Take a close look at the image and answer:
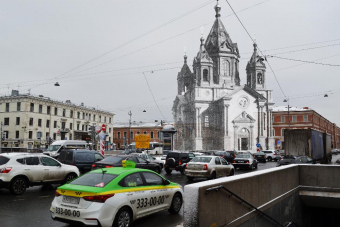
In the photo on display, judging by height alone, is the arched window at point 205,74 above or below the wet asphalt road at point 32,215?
above

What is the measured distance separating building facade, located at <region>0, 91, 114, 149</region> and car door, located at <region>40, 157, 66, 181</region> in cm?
4402

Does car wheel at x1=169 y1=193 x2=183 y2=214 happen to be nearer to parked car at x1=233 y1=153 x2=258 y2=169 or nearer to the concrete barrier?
the concrete barrier

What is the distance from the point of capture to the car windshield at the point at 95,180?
7.17 meters

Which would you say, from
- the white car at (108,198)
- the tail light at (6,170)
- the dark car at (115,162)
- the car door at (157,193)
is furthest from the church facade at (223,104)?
the white car at (108,198)

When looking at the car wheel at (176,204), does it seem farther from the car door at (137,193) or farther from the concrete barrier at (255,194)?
the concrete barrier at (255,194)

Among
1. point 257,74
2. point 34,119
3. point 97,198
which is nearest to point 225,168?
point 97,198

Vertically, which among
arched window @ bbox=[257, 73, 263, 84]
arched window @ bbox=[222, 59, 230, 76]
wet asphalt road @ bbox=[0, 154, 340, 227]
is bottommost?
wet asphalt road @ bbox=[0, 154, 340, 227]

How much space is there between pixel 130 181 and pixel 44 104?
63602 mm

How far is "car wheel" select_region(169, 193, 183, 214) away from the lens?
29.5ft

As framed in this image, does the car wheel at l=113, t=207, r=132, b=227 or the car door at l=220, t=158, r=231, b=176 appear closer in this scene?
the car wheel at l=113, t=207, r=132, b=227

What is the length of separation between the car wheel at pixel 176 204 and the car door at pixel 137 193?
124cm

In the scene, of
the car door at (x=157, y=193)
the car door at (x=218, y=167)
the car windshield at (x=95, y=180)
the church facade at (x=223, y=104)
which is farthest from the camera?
the church facade at (x=223, y=104)

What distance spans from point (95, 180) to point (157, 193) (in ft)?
5.89

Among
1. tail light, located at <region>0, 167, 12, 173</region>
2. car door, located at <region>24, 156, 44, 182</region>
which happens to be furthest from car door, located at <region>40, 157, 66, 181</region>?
tail light, located at <region>0, 167, 12, 173</region>
